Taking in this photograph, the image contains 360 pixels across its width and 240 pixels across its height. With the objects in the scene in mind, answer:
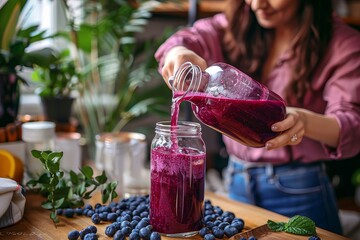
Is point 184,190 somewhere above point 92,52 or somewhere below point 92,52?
below

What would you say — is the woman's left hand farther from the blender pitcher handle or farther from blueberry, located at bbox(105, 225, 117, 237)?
blueberry, located at bbox(105, 225, 117, 237)

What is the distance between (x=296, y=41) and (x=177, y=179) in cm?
68

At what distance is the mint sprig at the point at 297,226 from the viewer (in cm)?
96

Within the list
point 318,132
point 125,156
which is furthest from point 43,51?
point 318,132

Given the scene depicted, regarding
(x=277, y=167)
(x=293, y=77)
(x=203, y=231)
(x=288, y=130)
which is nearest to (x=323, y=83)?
(x=293, y=77)

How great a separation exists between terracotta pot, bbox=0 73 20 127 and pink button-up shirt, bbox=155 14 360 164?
1.37 ft

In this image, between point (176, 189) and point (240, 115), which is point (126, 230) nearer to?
point (176, 189)

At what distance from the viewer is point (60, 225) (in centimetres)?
100

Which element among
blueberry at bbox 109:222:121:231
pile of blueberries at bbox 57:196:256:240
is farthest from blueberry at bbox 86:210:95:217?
blueberry at bbox 109:222:121:231

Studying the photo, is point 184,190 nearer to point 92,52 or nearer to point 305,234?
point 305,234

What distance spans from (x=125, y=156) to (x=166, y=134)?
48cm

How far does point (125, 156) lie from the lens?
138cm

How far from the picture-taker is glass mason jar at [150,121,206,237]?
35.9 inches

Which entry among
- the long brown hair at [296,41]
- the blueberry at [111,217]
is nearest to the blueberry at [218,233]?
the blueberry at [111,217]
